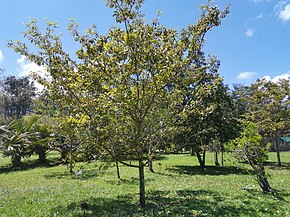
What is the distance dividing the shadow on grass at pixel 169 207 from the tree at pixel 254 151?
154 cm

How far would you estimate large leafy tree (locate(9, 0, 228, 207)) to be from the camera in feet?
21.6

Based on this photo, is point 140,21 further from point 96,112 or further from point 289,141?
point 289,141

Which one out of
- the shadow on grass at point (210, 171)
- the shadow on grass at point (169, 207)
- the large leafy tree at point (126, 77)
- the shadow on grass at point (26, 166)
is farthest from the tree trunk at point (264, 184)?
the shadow on grass at point (26, 166)

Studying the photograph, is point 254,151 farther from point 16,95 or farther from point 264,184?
point 16,95

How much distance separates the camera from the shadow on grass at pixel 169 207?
21.5 feet

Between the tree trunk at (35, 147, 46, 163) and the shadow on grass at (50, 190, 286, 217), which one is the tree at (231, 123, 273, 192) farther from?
the tree trunk at (35, 147, 46, 163)

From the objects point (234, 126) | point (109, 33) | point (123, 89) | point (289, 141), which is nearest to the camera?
point (123, 89)

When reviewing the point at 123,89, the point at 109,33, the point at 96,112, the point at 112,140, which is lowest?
the point at 112,140

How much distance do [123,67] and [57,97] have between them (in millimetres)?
2167

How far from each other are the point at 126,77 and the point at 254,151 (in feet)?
18.7

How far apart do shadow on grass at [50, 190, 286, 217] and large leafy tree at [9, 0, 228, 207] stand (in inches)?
28.1

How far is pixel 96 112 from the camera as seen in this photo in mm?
6793

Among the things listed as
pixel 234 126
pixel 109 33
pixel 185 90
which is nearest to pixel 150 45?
pixel 109 33

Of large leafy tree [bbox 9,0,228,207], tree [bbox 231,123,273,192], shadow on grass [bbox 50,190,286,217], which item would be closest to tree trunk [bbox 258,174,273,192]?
tree [bbox 231,123,273,192]
